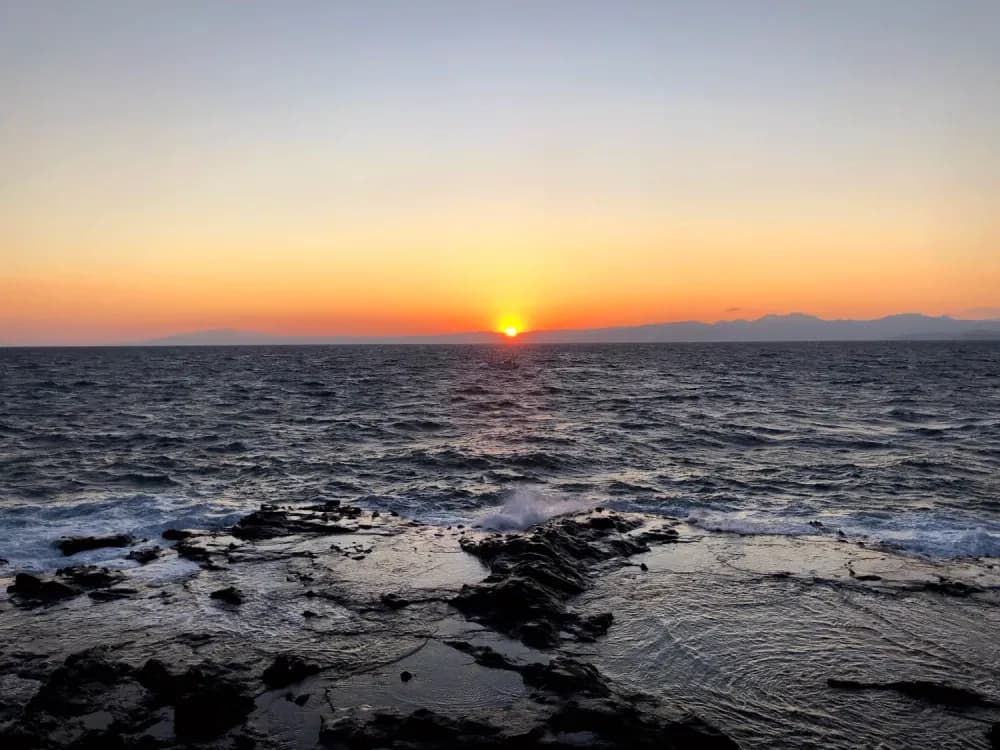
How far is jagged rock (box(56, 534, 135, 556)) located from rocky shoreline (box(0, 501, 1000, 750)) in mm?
56

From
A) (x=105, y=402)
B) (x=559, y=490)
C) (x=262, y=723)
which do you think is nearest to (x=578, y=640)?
(x=262, y=723)

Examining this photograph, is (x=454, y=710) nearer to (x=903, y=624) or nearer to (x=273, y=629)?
(x=273, y=629)

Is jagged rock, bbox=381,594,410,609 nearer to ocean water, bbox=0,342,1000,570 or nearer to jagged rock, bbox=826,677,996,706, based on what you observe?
ocean water, bbox=0,342,1000,570

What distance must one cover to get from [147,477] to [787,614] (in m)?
24.7

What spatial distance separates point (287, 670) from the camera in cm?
1070

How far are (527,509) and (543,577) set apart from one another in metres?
7.91

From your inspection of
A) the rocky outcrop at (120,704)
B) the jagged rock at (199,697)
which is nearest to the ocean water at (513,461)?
the rocky outcrop at (120,704)

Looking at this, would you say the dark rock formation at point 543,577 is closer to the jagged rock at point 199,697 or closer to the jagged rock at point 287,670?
the jagged rock at point 287,670

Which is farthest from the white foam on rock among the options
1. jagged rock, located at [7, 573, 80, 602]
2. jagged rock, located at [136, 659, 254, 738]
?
jagged rock, located at [136, 659, 254, 738]

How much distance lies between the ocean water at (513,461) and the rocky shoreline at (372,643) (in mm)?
3087

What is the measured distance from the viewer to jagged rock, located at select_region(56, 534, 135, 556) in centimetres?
1814

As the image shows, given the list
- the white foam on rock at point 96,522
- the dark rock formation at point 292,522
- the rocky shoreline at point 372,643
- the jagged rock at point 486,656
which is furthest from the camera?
the dark rock formation at point 292,522

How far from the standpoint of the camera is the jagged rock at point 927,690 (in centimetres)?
1013

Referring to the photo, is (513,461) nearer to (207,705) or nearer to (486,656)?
(486,656)
